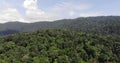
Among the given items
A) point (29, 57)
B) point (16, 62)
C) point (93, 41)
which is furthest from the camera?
point (93, 41)

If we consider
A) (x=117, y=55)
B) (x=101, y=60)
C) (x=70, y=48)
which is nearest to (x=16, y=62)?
(x=70, y=48)

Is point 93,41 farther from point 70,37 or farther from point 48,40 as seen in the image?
point 48,40

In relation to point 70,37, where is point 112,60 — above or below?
below

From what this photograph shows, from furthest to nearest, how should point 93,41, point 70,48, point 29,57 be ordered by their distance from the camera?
point 93,41, point 70,48, point 29,57

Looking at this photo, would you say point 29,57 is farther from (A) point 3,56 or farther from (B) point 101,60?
(B) point 101,60

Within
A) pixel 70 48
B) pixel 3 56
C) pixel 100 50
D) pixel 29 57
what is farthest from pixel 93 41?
pixel 3 56

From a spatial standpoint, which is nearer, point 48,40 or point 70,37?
point 48,40
